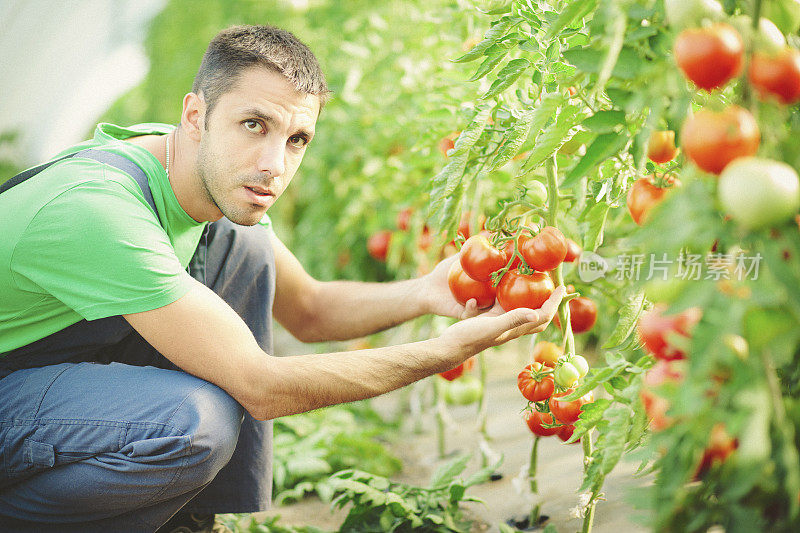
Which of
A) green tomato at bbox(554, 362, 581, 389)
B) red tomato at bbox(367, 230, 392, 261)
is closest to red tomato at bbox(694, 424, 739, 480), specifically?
green tomato at bbox(554, 362, 581, 389)

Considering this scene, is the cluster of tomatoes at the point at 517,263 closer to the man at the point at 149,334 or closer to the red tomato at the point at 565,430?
the man at the point at 149,334

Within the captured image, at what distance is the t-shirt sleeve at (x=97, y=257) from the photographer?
1.31 meters

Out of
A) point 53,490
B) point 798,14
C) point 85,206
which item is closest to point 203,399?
point 53,490

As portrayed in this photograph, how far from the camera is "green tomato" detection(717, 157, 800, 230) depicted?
66 centimetres

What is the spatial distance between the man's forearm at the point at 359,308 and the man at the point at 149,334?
0.32m

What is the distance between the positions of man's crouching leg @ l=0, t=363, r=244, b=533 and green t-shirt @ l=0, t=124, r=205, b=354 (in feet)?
0.51

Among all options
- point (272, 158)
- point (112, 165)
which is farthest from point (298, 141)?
point (112, 165)

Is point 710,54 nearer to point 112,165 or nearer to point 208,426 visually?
point 208,426

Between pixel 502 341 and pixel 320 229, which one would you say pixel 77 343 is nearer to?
pixel 502 341

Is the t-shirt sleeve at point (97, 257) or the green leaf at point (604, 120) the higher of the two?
the green leaf at point (604, 120)

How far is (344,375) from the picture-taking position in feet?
4.58

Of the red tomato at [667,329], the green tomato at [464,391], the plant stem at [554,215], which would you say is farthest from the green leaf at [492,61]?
the green tomato at [464,391]

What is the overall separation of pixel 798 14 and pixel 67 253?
1253 millimetres

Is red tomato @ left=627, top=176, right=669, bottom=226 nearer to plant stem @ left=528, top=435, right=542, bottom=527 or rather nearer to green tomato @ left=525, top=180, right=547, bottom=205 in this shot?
green tomato @ left=525, top=180, right=547, bottom=205
